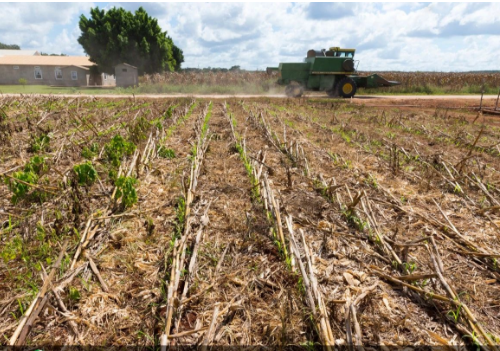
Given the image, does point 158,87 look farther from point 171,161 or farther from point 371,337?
point 371,337

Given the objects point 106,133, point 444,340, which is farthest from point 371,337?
point 106,133

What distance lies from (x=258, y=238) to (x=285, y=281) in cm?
72

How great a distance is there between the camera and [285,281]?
277 centimetres

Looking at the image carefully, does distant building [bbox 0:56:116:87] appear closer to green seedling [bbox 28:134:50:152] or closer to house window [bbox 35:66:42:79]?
house window [bbox 35:66:42:79]

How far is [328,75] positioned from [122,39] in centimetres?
2456

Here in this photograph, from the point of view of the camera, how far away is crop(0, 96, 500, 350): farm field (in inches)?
89.8

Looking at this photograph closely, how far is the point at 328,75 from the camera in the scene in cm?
2081

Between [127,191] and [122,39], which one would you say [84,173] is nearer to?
[127,191]

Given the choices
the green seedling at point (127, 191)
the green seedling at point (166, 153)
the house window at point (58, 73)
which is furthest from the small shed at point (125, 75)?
the green seedling at point (127, 191)

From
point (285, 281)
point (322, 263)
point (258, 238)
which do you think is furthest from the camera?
point (258, 238)

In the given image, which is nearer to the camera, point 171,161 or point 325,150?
point 171,161

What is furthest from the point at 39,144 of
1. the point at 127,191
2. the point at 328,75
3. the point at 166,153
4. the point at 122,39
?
the point at 122,39

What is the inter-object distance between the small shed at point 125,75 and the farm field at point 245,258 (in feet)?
101

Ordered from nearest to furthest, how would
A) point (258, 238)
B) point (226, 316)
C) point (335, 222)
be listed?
point (226, 316)
point (258, 238)
point (335, 222)
